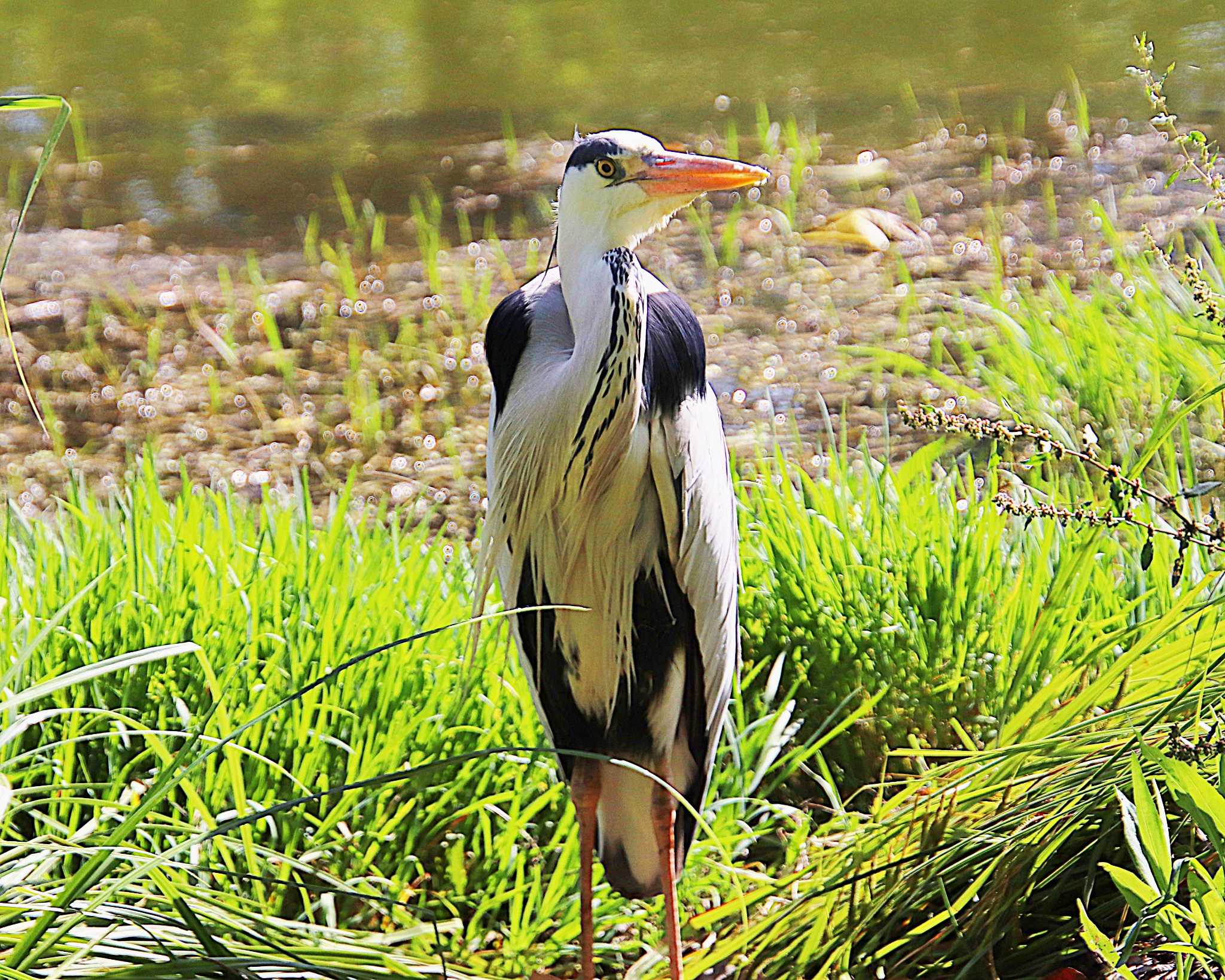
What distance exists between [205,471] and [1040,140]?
14.8ft

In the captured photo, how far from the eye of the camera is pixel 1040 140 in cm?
690

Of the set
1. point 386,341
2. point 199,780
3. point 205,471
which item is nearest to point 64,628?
point 199,780

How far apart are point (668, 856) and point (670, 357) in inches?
36.1

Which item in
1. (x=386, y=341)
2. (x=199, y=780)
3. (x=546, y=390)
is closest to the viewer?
(x=546, y=390)

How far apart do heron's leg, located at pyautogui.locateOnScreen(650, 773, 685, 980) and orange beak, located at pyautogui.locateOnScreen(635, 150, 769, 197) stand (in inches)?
41.2

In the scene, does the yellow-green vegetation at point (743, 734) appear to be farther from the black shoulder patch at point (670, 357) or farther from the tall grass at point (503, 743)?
the black shoulder patch at point (670, 357)

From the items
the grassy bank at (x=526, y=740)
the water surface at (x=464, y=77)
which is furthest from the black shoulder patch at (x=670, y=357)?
the water surface at (x=464, y=77)

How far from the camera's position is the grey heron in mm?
2170

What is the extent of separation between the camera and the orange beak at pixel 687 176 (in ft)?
7.11

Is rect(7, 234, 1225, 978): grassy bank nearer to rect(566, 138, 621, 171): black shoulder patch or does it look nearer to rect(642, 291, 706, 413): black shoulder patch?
rect(642, 291, 706, 413): black shoulder patch

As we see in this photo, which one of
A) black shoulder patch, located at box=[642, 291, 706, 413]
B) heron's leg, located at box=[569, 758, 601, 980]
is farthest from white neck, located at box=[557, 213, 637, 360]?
heron's leg, located at box=[569, 758, 601, 980]

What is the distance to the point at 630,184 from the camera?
85.0 inches

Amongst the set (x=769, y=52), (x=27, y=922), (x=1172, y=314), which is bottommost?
(x=27, y=922)

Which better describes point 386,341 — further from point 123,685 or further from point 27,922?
point 27,922
